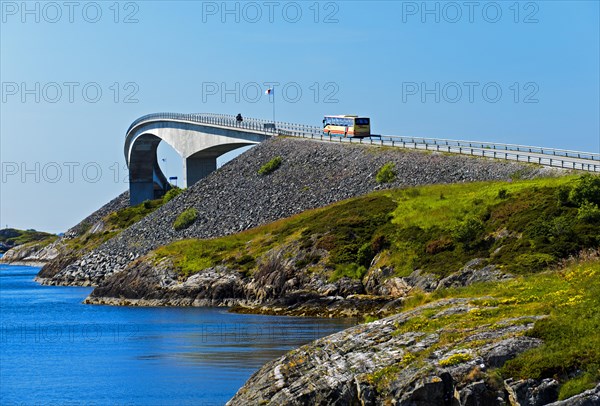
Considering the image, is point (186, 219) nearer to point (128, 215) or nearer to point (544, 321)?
point (128, 215)

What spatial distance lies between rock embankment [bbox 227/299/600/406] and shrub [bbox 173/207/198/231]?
7603cm

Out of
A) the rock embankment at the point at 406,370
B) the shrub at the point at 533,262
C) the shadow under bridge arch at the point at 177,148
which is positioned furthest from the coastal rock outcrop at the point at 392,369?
the shadow under bridge arch at the point at 177,148

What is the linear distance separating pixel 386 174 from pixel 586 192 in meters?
31.6

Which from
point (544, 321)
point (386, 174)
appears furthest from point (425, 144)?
point (544, 321)

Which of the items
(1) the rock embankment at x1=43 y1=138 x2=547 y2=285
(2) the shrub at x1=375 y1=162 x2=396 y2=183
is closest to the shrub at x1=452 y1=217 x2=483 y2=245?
(1) the rock embankment at x1=43 y1=138 x2=547 y2=285

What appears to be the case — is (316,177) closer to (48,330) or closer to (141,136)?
(48,330)

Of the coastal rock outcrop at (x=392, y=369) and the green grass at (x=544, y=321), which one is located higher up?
the green grass at (x=544, y=321)

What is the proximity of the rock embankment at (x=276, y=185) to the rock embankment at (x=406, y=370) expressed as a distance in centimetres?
5527

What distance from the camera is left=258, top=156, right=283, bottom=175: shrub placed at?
354 ft

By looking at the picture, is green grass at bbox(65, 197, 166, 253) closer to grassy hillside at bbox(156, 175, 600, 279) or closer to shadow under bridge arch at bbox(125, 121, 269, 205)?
shadow under bridge arch at bbox(125, 121, 269, 205)

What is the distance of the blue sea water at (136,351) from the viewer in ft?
128

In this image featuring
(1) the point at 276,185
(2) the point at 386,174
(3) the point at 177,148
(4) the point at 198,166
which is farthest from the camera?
(3) the point at 177,148

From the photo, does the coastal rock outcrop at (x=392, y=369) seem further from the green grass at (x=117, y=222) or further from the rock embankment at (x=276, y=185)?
the green grass at (x=117, y=222)

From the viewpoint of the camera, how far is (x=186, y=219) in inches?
4126
